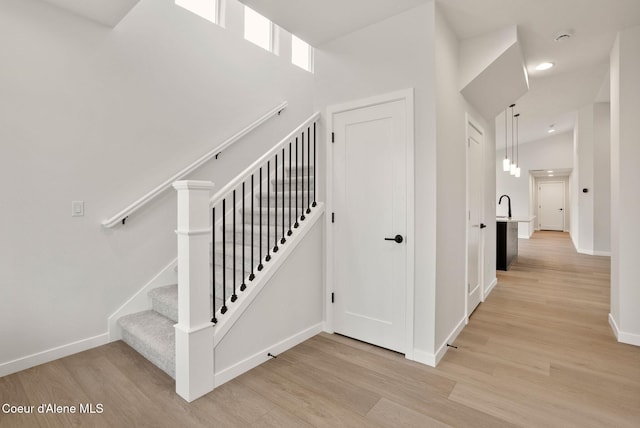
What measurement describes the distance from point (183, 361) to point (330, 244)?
1.60m

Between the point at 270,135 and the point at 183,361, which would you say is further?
the point at 270,135

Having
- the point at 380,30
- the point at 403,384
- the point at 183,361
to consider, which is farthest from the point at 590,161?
the point at 183,361

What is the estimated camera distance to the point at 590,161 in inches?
275

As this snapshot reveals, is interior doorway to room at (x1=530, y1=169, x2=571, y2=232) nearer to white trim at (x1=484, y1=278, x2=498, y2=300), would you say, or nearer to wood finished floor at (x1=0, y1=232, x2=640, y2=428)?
white trim at (x1=484, y1=278, x2=498, y2=300)

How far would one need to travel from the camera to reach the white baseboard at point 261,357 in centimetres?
220

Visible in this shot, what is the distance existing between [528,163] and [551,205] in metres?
4.87

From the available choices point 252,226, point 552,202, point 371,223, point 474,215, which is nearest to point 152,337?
point 252,226

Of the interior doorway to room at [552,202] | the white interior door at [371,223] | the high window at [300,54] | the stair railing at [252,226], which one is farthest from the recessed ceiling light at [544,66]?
the interior doorway to room at [552,202]

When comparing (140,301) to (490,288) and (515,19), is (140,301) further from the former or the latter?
(490,288)

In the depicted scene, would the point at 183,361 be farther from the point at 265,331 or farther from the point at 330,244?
the point at 330,244

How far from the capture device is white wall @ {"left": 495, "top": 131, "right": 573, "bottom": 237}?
9.84 metres

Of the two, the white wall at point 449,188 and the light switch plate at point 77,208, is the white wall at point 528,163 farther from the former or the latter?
the light switch plate at point 77,208


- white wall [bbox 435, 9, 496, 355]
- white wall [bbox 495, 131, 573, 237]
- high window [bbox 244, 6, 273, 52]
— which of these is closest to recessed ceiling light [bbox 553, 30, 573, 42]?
white wall [bbox 435, 9, 496, 355]

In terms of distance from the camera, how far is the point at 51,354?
248cm
